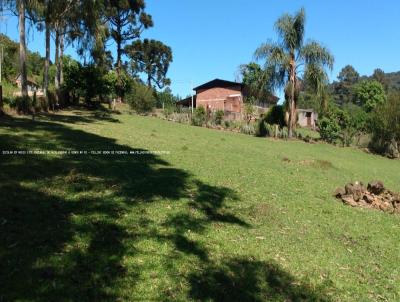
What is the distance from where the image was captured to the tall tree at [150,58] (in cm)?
4844

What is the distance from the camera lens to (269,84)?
28.6m

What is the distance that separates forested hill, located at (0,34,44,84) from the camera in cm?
3625

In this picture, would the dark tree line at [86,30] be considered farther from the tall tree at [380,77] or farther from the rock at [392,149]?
the tall tree at [380,77]

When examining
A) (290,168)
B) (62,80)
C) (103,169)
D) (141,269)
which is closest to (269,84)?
(62,80)

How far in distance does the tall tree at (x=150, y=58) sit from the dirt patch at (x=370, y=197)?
41120 millimetres

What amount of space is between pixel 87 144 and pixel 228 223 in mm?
5987

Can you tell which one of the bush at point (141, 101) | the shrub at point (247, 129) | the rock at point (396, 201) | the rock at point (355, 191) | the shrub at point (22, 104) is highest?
the bush at point (141, 101)

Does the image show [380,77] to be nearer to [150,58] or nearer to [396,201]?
[150,58]

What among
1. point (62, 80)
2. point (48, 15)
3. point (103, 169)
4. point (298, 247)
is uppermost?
point (48, 15)

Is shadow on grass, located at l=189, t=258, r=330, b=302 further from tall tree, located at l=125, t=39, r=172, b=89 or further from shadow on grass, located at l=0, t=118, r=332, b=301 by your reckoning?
tall tree, located at l=125, t=39, r=172, b=89

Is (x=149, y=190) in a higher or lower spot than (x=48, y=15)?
lower

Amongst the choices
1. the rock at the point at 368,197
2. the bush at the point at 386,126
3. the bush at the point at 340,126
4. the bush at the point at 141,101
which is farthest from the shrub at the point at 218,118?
the rock at the point at 368,197

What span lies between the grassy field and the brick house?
4022cm

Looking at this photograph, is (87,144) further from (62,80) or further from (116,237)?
(62,80)
